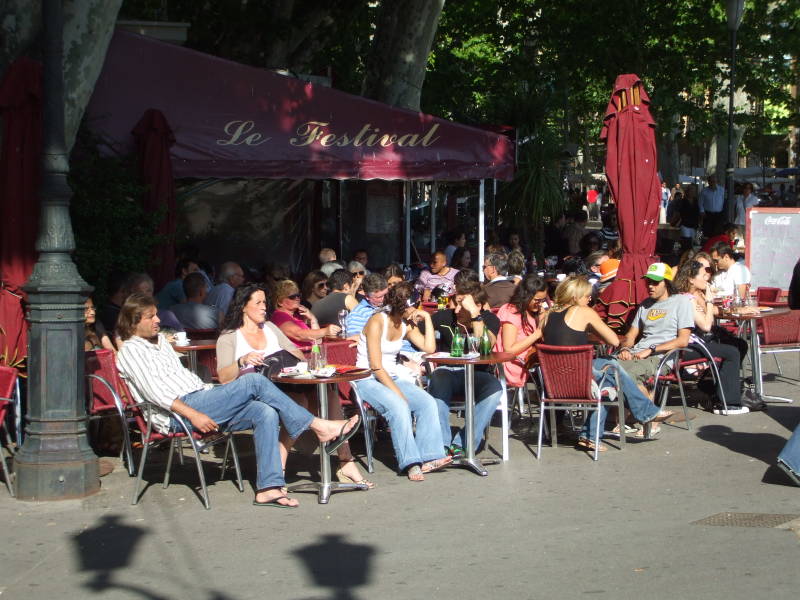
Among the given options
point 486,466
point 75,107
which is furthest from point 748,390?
point 75,107

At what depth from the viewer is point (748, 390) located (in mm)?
10906

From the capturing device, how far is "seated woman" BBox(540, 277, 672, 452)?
9312 millimetres

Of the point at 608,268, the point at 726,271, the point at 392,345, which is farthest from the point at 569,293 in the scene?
the point at 608,268

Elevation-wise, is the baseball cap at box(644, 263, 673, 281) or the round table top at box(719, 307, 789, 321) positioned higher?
the baseball cap at box(644, 263, 673, 281)

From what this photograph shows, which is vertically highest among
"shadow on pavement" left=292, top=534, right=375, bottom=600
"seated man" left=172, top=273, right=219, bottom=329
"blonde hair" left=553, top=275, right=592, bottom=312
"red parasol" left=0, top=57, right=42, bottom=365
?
"red parasol" left=0, top=57, right=42, bottom=365

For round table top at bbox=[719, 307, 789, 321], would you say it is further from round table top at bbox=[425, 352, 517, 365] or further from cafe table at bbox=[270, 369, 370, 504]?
cafe table at bbox=[270, 369, 370, 504]

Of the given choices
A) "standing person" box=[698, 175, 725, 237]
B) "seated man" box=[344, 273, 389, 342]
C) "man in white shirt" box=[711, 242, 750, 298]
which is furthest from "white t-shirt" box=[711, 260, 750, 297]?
"standing person" box=[698, 175, 725, 237]

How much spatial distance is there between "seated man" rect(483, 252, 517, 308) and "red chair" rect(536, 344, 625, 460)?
2745 mm

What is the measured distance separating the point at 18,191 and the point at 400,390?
3333 mm

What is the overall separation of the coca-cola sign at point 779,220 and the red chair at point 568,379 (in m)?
8.79

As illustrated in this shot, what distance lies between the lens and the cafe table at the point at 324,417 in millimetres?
7789

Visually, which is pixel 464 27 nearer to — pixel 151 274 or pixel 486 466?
pixel 151 274

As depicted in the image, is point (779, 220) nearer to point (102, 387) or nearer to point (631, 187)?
point (631, 187)

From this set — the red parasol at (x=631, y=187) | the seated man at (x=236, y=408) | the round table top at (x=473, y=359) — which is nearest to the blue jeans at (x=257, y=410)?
the seated man at (x=236, y=408)
